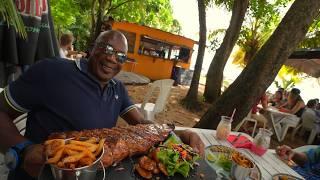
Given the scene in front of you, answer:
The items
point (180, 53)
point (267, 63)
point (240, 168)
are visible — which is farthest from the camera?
point (180, 53)

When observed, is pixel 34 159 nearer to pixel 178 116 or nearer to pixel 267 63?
pixel 267 63

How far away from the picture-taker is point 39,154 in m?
1.46

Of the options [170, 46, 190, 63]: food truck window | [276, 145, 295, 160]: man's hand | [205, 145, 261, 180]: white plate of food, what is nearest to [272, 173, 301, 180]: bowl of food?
[205, 145, 261, 180]: white plate of food

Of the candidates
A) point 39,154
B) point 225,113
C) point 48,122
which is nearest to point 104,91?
point 48,122

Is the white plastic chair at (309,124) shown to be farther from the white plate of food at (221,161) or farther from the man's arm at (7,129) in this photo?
the man's arm at (7,129)

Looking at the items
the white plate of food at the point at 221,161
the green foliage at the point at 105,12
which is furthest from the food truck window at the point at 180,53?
the white plate of food at the point at 221,161

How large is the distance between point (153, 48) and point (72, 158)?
51.0 feet

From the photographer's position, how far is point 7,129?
175cm

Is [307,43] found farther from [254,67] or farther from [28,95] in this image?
[28,95]

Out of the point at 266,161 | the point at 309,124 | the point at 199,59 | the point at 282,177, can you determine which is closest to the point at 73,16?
the point at 199,59

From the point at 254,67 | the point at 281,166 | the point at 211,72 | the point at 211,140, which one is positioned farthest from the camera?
the point at 211,72

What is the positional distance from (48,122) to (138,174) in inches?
33.2

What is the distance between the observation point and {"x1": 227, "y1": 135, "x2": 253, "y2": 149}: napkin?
291cm

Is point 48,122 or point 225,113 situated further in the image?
point 225,113
